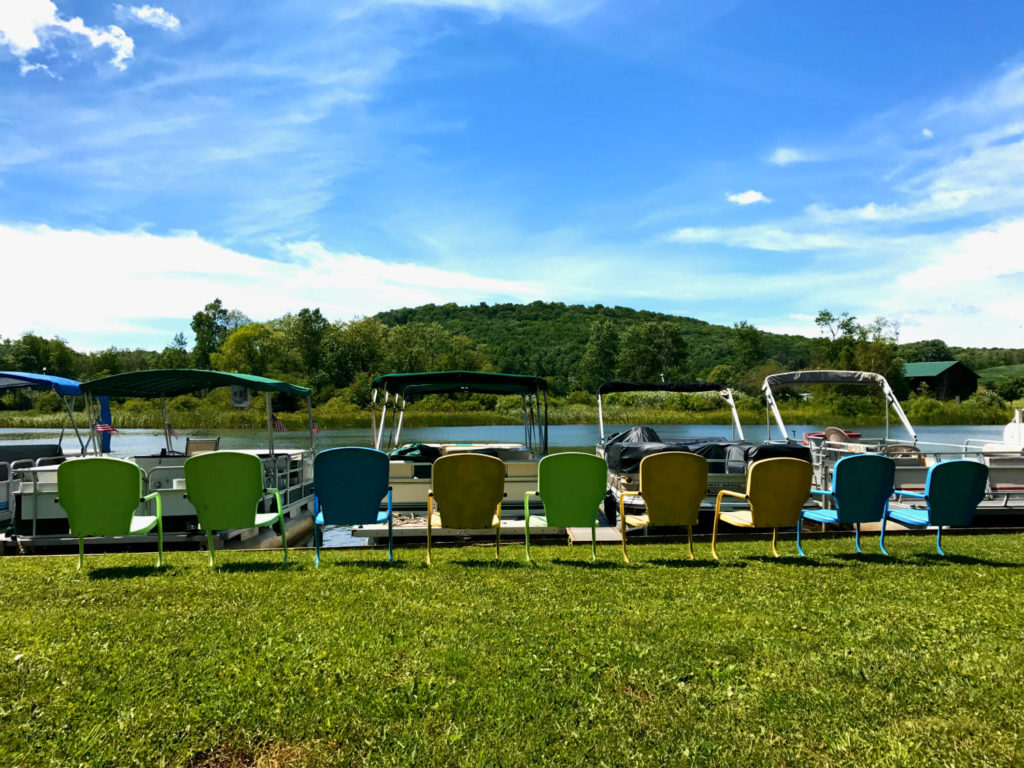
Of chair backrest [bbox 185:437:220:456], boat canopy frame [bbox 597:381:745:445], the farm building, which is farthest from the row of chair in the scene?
the farm building

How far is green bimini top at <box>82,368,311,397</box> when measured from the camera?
1045 centimetres

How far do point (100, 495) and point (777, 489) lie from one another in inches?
236

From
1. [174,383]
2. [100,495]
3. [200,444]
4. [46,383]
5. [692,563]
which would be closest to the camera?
[100,495]

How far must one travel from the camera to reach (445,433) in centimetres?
3378

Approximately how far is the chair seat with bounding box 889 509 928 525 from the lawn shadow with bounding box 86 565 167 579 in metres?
6.75

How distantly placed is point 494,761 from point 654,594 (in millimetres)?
2530

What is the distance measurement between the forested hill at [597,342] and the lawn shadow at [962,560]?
58.1 metres

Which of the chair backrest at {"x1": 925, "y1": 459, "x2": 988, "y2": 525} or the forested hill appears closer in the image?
the chair backrest at {"x1": 925, "y1": 459, "x2": 988, "y2": 525}

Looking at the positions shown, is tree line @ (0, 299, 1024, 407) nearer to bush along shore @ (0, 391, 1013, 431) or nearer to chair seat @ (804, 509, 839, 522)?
bush along shore @ (0, 391, 1013, 431)

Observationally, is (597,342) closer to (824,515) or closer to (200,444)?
(200,444)

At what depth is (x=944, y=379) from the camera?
7750 centimetres

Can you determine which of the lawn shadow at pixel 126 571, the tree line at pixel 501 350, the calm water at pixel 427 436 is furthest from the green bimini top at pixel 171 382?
the tree line at pixel 501 350

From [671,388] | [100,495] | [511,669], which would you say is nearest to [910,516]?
[511,669]

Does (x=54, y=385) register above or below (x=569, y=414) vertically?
above
